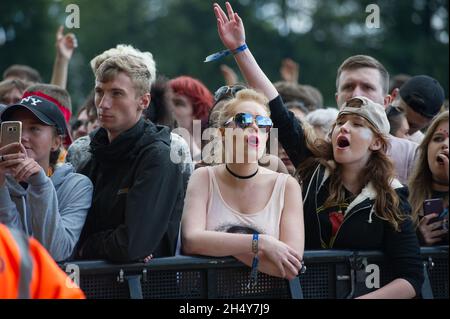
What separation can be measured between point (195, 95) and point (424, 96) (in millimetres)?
1648

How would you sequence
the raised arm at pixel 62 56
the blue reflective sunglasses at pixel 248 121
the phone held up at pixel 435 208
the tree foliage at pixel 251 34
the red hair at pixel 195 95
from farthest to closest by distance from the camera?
the tree foliage at pixel 251 34 → the raised arm at pixel 62 56 → the red hair at pixel 195 95 → the phone held up at pixel 435 208 → the blue reflective sunglasses at pixel 248 121

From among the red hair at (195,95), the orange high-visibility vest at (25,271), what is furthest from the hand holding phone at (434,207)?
the orange high-visibility vest at (25,271)

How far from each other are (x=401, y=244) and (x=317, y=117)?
2.37 meters

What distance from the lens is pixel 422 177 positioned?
5988 millimetres

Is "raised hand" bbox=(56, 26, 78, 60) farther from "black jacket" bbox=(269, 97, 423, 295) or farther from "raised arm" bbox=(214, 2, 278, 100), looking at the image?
"black jacket" bbox=(269, 97, 423, 295)

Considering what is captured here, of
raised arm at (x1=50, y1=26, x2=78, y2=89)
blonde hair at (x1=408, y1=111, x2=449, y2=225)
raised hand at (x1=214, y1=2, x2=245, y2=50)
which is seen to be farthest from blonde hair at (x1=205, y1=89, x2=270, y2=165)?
raised arm at (x1=50, y1=26, x2=78, y2=89)

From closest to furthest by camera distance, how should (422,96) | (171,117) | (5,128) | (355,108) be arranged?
1. (5,128)
2. (355,108)
3. (171,117)
4. (422,96)

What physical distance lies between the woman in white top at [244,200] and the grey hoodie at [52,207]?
1.75 feet

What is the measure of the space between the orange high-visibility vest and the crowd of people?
1.64m

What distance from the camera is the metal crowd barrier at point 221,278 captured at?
477 cm

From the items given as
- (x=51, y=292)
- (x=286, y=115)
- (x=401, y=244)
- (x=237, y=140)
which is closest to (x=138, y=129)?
(x=237, y=140)

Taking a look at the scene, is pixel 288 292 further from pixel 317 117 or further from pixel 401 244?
pixel 317 117

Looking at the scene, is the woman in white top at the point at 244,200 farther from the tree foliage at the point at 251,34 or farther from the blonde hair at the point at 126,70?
the tree foliage at the point at 251,34

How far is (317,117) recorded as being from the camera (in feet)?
24.7
